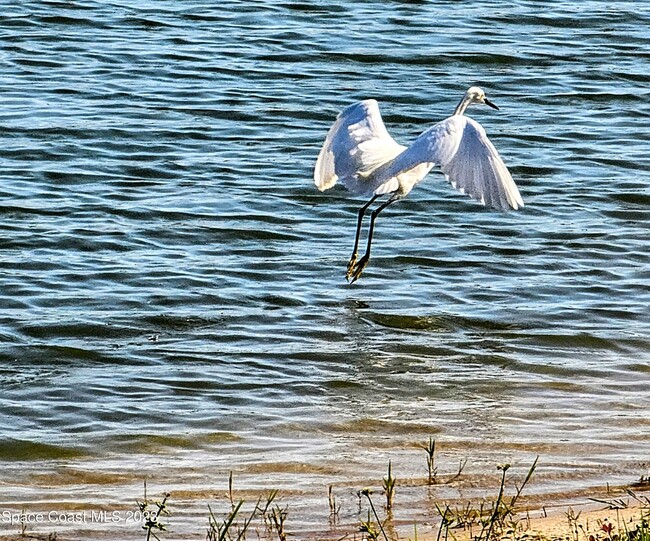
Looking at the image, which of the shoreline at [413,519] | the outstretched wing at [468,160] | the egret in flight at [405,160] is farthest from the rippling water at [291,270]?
the outstretched wing at [468,160]

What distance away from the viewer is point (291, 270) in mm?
9320

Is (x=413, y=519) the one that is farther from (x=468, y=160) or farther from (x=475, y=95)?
(x=475, y=95)

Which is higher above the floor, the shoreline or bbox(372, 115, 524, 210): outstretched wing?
bbox(372, 115, 524, 210): outstretched wing

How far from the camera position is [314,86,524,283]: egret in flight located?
806 centimetres

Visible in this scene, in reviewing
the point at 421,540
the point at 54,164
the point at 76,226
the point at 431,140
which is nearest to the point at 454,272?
the point at 431,140

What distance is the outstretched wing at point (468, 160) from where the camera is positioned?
8008mm

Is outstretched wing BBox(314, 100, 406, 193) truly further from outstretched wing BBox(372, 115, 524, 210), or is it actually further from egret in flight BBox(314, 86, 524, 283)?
outstretched wing BBox(372, 115, 524, 210)

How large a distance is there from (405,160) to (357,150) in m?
0.93

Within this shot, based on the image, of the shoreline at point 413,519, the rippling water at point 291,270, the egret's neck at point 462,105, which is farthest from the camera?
the egret's neck at point 462,105

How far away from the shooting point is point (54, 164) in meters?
11.3

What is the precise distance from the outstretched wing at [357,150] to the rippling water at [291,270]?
0.60 metres

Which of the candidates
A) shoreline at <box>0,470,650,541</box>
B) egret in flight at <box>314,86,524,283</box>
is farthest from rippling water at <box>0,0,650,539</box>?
egret in flight at <box>314,86,524,283</box>

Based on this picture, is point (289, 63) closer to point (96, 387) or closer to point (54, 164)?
point (54, 164)

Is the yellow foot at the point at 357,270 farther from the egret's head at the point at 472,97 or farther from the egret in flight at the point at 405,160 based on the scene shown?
the egret's head at the point at 472,97
